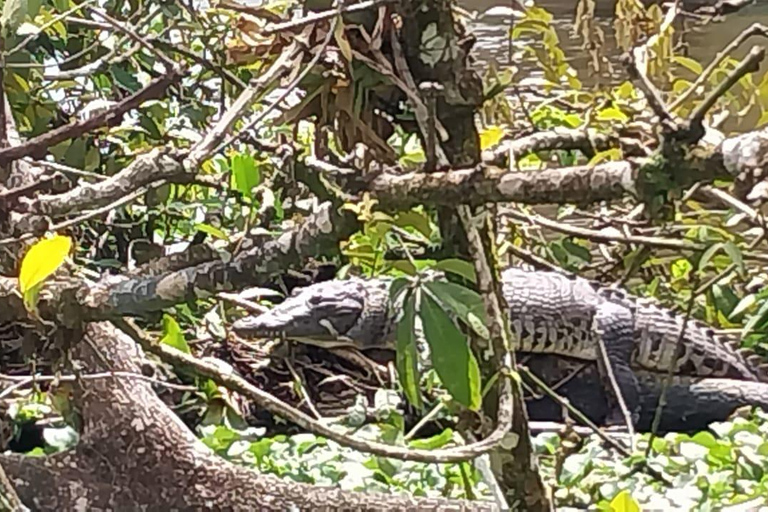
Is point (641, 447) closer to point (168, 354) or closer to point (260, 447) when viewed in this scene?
point (260, 447)

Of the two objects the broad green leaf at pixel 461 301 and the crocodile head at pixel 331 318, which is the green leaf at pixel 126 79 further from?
the broad green leaf at pixel 461 301

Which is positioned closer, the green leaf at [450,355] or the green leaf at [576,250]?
the green leaf at [450,355]

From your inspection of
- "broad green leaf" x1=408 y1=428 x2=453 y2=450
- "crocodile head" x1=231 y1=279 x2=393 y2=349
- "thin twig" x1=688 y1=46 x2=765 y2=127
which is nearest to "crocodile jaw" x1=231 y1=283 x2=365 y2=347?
"crocodile head" x1=231 y1=279 x2=393 y2=349

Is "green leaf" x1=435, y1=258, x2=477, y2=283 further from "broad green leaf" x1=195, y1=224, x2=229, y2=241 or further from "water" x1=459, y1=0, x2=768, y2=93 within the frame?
"water" x1=459, y1=0, x2=768, y2=93

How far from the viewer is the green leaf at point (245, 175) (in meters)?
0.87

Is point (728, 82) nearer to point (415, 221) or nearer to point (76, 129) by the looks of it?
point (415, 221)

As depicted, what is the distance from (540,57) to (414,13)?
0.78m

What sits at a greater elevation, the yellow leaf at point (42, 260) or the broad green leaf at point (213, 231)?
the yellow leaf at point (42, 260)

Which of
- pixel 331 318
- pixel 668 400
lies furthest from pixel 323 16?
pixel 331 318

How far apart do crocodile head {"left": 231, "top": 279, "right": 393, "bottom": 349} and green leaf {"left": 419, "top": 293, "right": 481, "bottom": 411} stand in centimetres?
96

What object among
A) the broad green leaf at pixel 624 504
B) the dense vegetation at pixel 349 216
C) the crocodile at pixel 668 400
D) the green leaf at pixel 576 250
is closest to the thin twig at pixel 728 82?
the dense vegetation at pixel 349 216

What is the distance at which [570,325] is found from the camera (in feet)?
5.46

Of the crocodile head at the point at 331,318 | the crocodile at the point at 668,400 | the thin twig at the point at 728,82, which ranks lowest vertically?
the crocodile at the point at 668,400

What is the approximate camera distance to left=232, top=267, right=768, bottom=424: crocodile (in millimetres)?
1543
